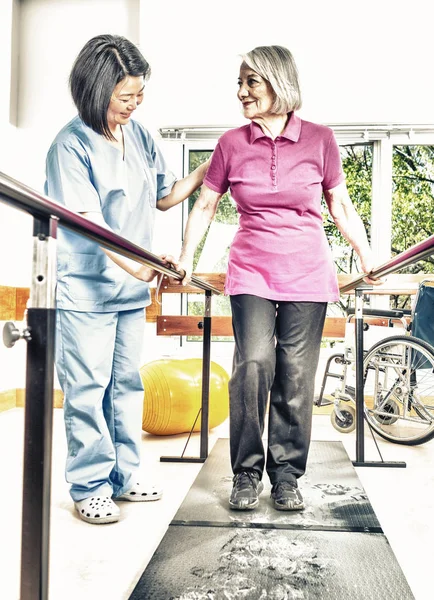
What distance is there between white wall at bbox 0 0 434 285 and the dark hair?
2.18m

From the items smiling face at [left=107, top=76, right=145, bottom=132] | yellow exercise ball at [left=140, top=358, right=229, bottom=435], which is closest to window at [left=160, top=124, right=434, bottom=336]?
yellow exercise ball at [left=140, top=358, right=229, bottom=435]

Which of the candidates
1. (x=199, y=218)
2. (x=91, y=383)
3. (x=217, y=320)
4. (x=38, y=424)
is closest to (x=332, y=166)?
(x=199, y=218)

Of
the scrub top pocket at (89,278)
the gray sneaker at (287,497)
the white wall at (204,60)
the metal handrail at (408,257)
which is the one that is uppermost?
the white wall at (204,60)

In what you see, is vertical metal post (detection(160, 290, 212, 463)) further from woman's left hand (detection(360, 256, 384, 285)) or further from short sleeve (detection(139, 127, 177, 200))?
woman's left hand (detection(360, 256, 384, 285))

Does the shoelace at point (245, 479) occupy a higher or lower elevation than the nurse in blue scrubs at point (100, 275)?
lower

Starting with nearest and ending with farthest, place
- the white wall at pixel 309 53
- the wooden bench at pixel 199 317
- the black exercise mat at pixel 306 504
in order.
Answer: the black exercise mat at pixel 306 504, the wooden bench at pixel 199 317, the white wall at pixel 309 53

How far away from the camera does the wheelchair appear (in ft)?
10.6

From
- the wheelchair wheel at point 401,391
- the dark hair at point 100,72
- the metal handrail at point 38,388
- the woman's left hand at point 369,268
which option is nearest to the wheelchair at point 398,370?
the wheelchair wheel at point 401,391

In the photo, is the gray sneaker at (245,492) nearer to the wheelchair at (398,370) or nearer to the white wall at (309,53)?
the wheelchair at (398,370)

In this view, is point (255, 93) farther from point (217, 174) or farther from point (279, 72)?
point (217, 174)

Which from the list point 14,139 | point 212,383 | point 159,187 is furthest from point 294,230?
point 14,139

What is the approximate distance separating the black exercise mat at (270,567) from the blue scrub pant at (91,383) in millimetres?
351

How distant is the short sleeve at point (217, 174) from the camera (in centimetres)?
200

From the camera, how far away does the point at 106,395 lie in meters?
2.10
